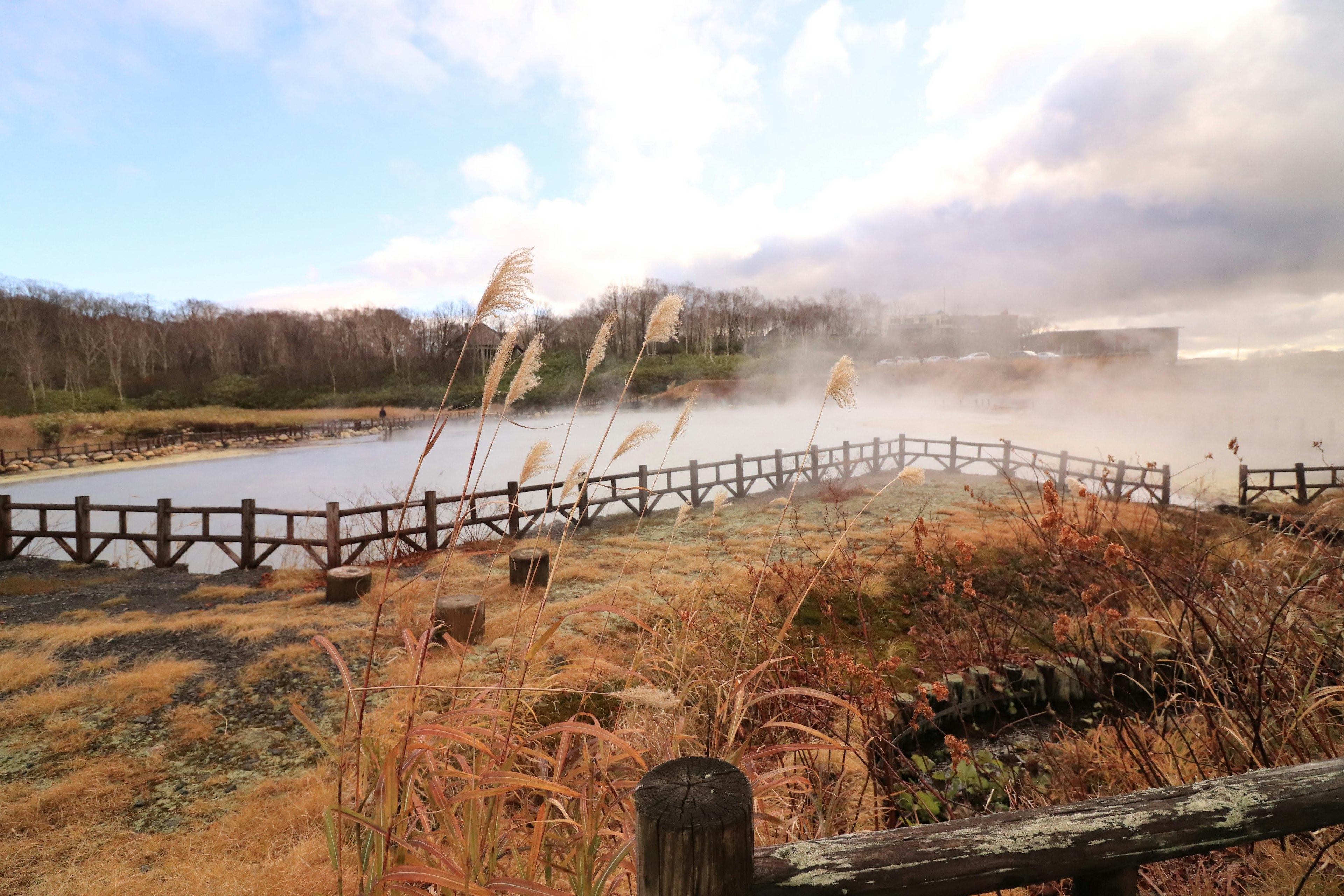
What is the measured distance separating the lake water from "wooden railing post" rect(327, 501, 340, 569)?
6.47 m

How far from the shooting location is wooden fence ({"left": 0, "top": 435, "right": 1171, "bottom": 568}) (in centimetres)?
1030

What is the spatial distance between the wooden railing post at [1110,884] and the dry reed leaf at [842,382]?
4.79 feet

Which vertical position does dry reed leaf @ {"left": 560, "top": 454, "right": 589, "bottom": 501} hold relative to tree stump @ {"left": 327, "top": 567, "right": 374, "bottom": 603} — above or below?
above

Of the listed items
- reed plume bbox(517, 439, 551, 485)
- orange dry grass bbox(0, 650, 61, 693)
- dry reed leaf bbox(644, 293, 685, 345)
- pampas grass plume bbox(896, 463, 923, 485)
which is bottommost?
orange dry grass bbox(0, 650, 61, 693)

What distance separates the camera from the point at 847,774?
309cm

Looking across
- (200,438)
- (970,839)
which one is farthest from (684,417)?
(200,438)

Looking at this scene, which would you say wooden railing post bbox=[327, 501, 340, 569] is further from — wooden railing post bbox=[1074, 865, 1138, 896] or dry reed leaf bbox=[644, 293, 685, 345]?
wooden railing post bbox=[1074, 865, 1138, 896]

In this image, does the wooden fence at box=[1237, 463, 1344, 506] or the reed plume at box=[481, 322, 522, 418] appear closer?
the reed plume at box=[481, 322, 522, 418]

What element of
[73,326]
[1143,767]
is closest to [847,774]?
[1143,767]

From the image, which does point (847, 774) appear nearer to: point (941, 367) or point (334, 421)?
point (941, 367)

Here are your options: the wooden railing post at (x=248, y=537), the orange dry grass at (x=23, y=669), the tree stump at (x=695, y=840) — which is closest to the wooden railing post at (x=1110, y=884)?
the tree stump at (x=695, y=840)

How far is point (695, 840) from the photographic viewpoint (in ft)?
2.85

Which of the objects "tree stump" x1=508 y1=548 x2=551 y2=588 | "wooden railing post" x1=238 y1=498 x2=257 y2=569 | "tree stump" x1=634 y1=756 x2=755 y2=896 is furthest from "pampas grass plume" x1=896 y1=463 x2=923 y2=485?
"wooden railing post" x1=238 y1=498 x2=257 y2=569

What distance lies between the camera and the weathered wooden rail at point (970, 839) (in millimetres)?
891
